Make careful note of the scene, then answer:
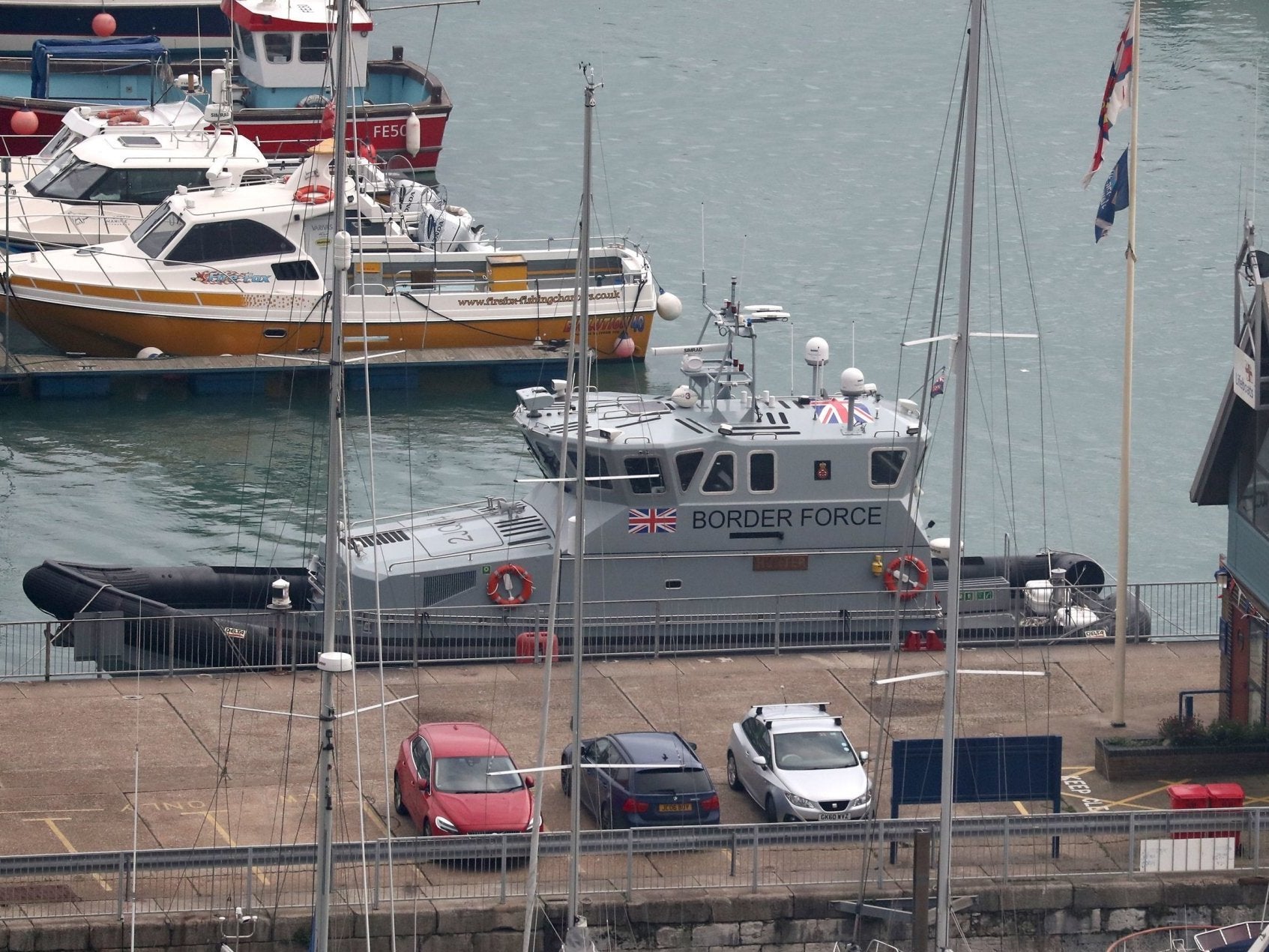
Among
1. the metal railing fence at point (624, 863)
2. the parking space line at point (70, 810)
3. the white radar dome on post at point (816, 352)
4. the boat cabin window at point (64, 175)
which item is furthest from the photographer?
the boat cabin window at point (64, 175)

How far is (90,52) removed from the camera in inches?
2594

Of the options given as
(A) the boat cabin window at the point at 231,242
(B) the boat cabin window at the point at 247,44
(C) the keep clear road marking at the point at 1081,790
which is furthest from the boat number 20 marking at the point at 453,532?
(B) the boat cabin window at the point at 247,44

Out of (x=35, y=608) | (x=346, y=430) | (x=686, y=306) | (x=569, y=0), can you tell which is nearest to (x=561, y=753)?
(x=35, y=608)

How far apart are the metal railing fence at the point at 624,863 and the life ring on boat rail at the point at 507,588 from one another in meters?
8.00

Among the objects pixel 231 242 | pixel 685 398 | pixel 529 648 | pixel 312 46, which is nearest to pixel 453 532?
pixel 529 648

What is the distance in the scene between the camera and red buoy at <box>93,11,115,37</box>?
73.2m

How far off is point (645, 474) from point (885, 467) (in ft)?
11.2

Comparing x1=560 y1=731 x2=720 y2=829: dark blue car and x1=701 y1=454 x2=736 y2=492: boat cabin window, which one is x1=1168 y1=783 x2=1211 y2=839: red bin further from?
x1=701 y1=454 x2=736 y2=492: boat cabin window

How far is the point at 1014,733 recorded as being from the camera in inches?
1153

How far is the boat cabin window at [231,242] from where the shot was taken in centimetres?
4791

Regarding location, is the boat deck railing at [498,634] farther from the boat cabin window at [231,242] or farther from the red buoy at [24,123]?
the red buoy at [24,123]

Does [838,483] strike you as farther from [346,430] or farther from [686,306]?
[686,306]

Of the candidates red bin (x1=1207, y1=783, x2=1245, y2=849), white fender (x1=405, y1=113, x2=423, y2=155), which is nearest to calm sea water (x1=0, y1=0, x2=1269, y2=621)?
white fender (x1=405, y1=113, x2=423, y2=155)

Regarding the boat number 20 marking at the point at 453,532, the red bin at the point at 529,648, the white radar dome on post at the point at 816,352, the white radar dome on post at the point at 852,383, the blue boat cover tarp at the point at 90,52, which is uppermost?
the blue boat cover tarp at the point at 90,52
